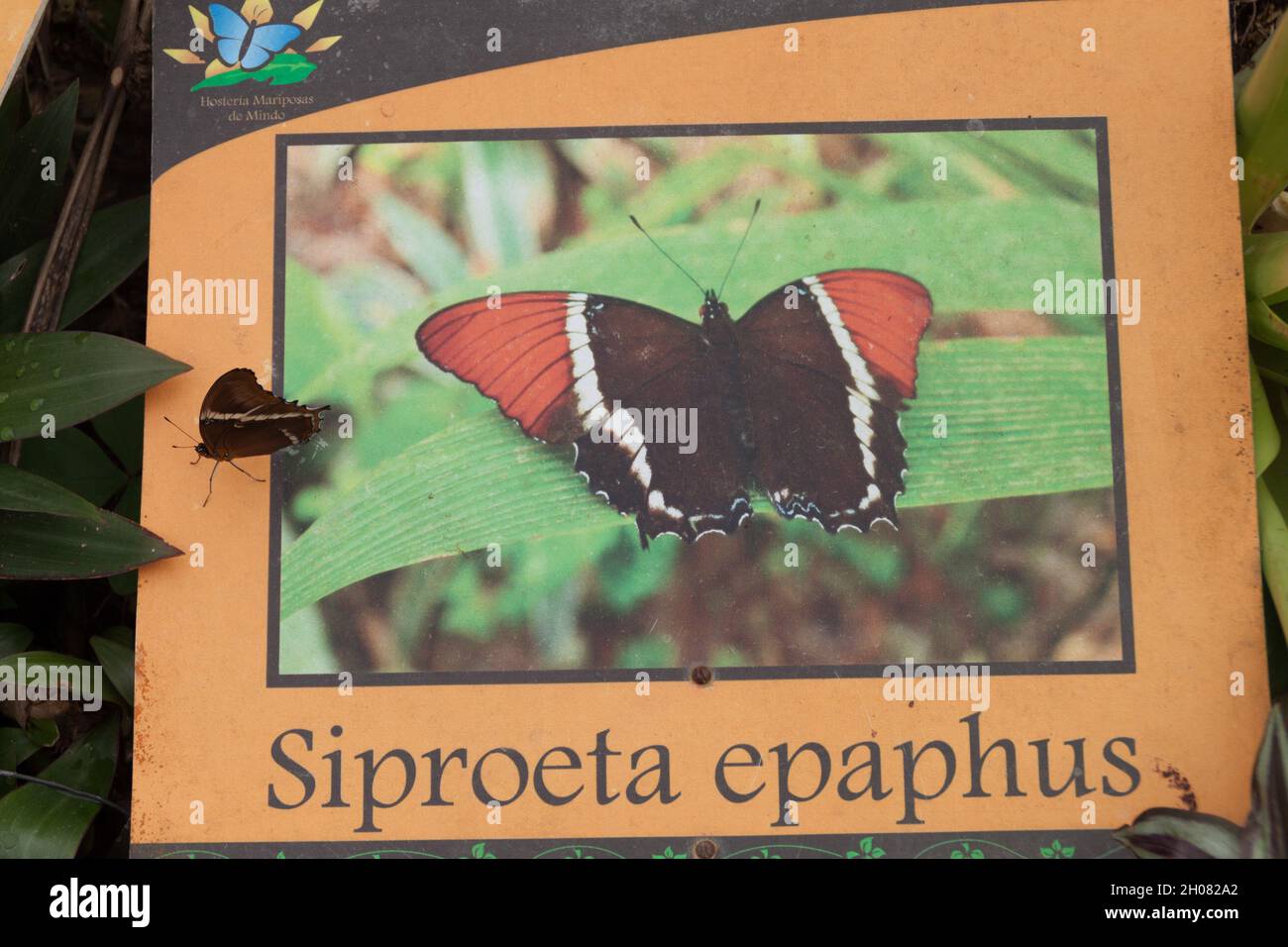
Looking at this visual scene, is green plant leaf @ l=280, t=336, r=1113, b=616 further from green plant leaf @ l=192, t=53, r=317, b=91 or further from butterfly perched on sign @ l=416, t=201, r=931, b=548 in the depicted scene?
green plant leaf @ l=192, t=53, r=317, b=91

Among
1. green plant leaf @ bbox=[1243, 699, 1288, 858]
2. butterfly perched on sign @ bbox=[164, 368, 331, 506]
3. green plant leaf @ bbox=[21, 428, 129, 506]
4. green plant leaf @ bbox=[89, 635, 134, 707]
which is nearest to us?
green plant leaf @ bbox=[1243, 699, 1288, 858]

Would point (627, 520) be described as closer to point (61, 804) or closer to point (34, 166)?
point (61, 804)

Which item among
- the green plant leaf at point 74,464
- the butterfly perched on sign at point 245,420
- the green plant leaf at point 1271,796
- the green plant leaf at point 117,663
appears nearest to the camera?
the green plant leaf at point 1271,796

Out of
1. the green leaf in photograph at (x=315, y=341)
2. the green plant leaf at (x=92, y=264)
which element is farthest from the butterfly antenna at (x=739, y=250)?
the green plant leaf at (x=92, y=264)

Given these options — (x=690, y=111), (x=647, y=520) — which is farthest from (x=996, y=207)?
(x=647, y=520)

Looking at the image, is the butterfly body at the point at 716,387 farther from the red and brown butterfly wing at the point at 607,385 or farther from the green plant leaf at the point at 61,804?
the green plant leaf at the point at 61,804

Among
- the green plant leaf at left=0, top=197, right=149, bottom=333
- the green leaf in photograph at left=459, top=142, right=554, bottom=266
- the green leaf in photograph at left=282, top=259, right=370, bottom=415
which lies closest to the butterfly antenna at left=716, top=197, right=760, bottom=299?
the green leaf in photograph at left=459, top=142, right=554, bottom=266

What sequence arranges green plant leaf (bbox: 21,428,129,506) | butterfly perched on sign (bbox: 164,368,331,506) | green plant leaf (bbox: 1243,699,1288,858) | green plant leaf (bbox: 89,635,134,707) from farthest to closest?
green plant leaf (bbox: 21,428,129,506), green plant leaf (bbox: 89,635,134,707), butterfly perched on sign (bbox: 164,368,331,506), green plant leaf (bbox: 1243,699,1288,858)
